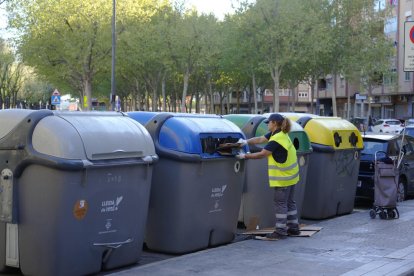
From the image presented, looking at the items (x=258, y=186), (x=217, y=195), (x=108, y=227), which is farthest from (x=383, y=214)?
(x=108, y=227)

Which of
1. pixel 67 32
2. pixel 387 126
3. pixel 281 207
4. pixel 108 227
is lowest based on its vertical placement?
pixel 387 126

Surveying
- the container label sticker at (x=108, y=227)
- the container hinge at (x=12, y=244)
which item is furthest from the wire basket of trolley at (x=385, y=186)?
the container hinge at (x=12, y=244)

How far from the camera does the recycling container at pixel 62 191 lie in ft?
17.5

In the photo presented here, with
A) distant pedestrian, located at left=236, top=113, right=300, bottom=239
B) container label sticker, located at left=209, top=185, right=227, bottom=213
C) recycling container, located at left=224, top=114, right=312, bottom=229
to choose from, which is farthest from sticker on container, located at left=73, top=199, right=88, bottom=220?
recycling container, located at left=224, top=114, right=312, bottom=229

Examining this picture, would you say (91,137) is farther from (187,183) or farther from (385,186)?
(385,186)

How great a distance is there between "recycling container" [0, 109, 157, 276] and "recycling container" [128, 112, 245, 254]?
741 millimetres

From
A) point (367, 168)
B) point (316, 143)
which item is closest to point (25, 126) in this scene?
point (316, 143)

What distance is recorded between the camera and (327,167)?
9.58 m

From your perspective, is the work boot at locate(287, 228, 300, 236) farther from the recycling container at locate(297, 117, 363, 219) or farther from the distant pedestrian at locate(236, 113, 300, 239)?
the recycling container at locate(297, 117, 363, 219)

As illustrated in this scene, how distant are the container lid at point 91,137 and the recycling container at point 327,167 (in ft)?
12.9

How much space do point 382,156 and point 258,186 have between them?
3838 millimetres

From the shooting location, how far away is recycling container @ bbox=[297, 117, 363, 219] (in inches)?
375

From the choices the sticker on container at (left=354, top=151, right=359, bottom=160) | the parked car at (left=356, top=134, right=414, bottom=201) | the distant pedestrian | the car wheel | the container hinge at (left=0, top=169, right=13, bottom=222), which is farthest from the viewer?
the car wheel

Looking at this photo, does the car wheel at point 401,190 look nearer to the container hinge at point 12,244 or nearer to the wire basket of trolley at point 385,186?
the wire basket of trolley at point 385,186
